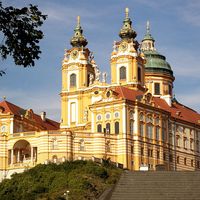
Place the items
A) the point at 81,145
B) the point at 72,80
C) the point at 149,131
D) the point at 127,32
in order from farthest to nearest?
the point at 127,32 < the point at 72,80 < the point at 149,131 < the point at 81,145

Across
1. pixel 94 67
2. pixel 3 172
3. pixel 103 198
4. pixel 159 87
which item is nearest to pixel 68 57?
pixel 94 67

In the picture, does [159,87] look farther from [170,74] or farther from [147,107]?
[147,107]

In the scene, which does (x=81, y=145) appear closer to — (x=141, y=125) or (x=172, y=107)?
Answer: (x=141, y=125)

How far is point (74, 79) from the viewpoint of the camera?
11219cm

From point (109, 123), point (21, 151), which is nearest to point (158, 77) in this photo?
point (109, 123)

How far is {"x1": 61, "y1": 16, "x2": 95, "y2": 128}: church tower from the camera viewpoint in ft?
362

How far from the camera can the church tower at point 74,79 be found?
362 feet

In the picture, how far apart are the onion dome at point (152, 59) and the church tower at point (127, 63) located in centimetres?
1173

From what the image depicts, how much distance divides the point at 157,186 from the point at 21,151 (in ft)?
178

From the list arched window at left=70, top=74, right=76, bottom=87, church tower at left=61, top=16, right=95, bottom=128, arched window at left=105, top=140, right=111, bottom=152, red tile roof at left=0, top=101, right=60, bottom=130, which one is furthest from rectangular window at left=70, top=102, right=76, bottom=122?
arched window at left=105, top=140, right=111, bottom=152

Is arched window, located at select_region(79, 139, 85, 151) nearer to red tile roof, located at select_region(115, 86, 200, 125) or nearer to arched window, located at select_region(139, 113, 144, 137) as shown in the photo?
arched window, located at select_region(139, 113, 144, 137)

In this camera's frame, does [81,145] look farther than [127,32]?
No

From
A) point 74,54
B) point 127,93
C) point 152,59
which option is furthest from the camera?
point 152,59

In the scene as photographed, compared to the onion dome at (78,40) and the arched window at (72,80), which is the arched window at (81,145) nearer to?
the arched window at (72,80)
